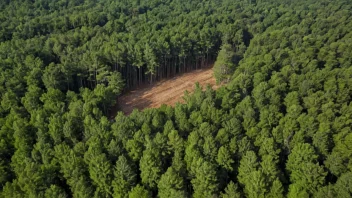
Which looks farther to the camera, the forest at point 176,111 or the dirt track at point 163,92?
the dirt track at point 163,92

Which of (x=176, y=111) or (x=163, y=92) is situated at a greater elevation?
(x=176, y=111)

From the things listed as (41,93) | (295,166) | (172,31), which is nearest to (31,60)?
(41,93)

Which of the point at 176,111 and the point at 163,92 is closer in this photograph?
the point at 176,111

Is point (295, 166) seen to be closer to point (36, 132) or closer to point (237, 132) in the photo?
point (237, 132)

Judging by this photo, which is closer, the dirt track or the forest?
the forest
